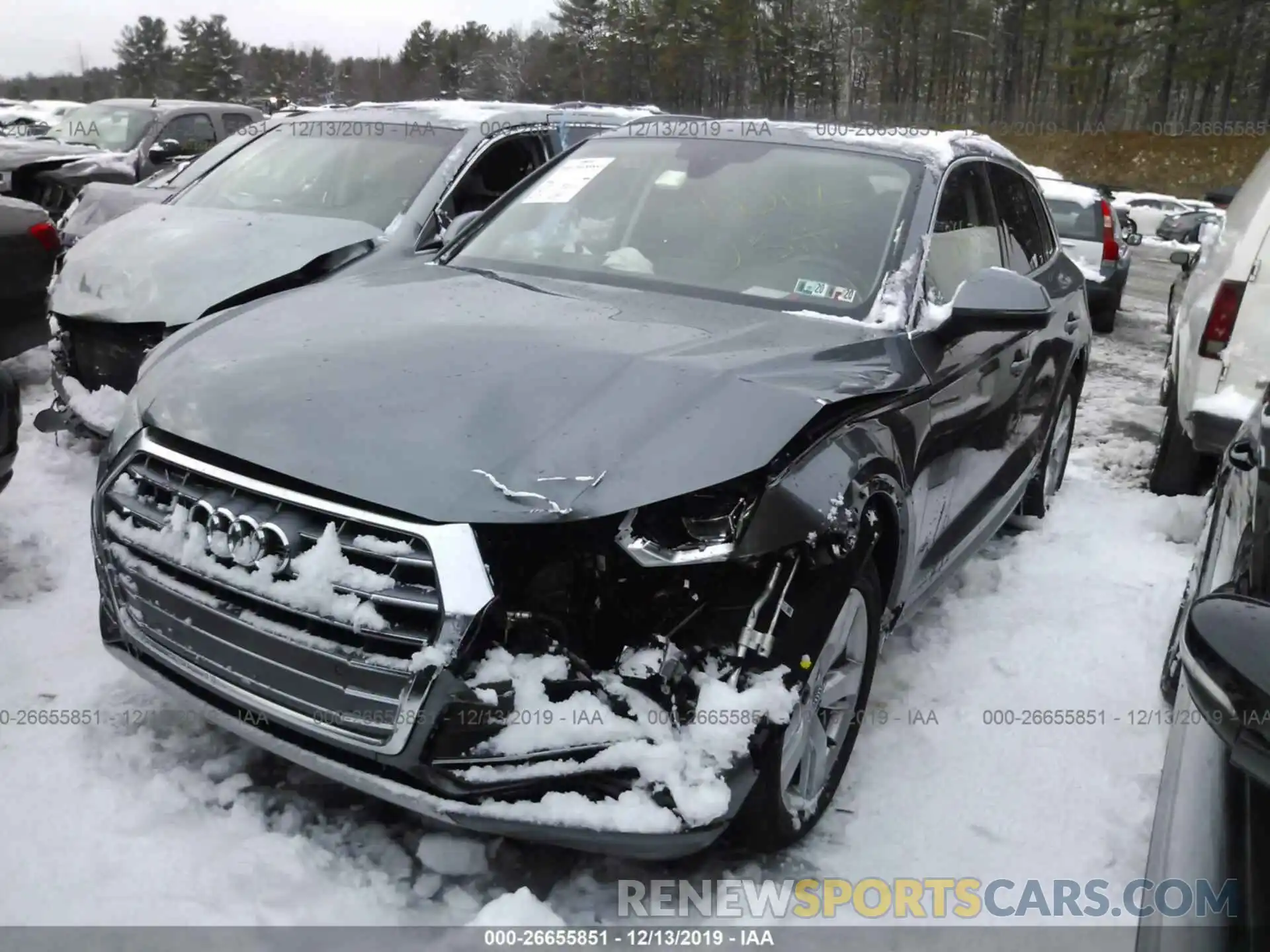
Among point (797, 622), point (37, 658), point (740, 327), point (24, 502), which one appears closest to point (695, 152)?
point (740, 327)

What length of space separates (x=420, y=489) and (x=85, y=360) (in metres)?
3.46

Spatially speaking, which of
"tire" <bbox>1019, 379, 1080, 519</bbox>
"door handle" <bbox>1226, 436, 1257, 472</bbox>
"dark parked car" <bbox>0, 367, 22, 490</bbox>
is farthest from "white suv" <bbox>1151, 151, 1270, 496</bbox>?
"dark parked car" <bbox>0, 367, 22, 490</bbox>

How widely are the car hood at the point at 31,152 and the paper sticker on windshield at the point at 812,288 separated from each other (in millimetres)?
8464

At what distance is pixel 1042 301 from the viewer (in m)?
3.17

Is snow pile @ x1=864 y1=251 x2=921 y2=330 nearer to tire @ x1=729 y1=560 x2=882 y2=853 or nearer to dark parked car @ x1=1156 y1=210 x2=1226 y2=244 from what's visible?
tire @ x1=729 y1=560 x2=882 y2=853

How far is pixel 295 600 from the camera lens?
2.24m

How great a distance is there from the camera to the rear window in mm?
11688

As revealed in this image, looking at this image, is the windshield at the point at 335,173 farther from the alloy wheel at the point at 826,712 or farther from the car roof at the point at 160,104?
the car roof at the point at 160,104

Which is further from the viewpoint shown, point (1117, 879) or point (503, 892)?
point (1117, 879)

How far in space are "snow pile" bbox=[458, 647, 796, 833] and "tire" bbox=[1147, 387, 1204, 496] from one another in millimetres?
4498

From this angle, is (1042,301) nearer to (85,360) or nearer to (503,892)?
(503,892)

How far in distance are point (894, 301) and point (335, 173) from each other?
12.7ft

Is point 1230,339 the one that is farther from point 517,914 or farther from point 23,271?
point 23,271

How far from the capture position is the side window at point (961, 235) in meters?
3.43
